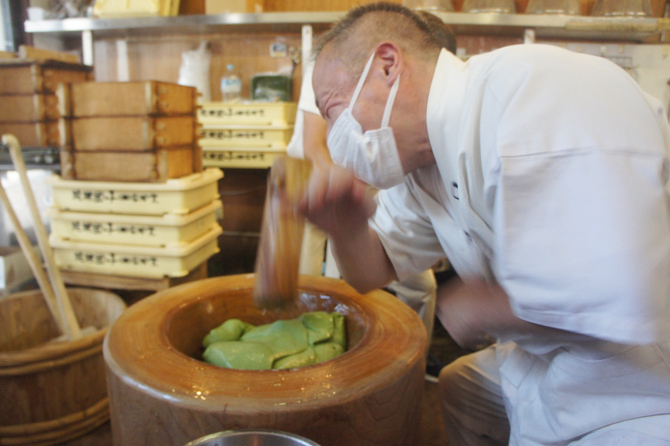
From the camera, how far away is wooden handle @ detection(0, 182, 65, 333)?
1.86 metres

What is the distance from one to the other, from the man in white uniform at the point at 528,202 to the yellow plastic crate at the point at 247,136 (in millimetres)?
1739

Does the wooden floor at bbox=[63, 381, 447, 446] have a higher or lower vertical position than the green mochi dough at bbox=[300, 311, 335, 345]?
lower

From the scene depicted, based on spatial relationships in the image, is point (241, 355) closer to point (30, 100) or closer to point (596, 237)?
point (596, 237)

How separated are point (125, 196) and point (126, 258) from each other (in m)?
0.32

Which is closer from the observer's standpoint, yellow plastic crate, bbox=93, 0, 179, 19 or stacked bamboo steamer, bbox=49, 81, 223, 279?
stacked bamboo steamer, bbox=49, 81, 223, 279

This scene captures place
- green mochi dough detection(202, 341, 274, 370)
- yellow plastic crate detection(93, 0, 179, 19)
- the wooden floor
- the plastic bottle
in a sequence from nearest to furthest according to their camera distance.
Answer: green mochi dough detection(202, 341, 274, 370), the wooden floor, yellow plastic crate detection(93, 0, 179, 19), the plastic bottle

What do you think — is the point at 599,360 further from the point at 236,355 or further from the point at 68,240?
the point at 68,240

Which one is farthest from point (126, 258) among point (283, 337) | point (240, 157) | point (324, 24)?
point (324, 24)

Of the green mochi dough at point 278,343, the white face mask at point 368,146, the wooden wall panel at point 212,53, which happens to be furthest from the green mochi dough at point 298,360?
the wooden wall panel at point 212,53

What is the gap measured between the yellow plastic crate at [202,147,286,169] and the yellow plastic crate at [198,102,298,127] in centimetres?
18

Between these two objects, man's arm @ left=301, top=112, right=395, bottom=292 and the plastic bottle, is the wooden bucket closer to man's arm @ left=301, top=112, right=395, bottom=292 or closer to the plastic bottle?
man's arm @ left=301, top=112, right=395, bottom=292

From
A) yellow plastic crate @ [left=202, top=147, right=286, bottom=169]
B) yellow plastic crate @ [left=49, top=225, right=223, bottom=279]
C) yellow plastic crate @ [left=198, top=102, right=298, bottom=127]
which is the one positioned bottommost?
yellow plastic crate @ [left=49, top=225, right=223, bottom=279]

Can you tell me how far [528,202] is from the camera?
0.74 meters

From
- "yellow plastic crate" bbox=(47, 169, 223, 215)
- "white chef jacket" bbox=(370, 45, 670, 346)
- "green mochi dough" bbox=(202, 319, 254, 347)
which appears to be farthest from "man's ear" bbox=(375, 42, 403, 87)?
"yellow plastic crate" bbox=(47, 169, 223, 215)
